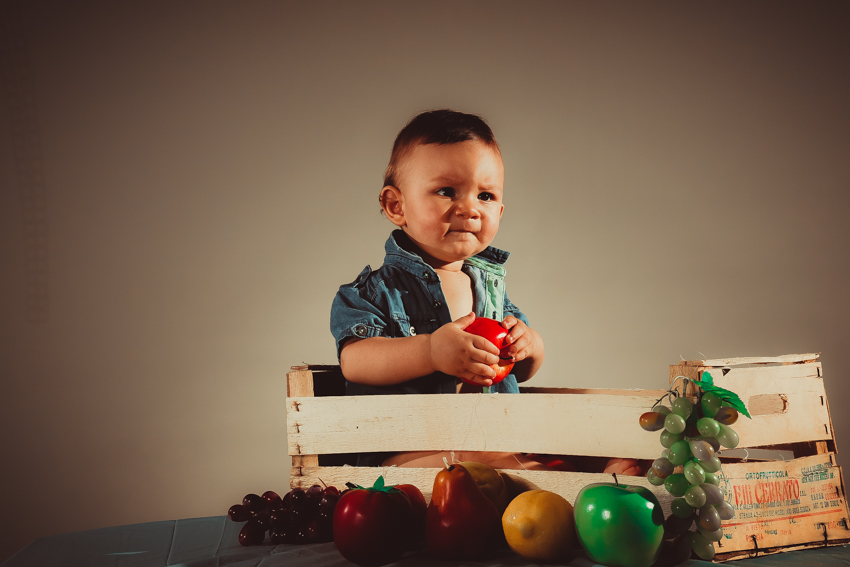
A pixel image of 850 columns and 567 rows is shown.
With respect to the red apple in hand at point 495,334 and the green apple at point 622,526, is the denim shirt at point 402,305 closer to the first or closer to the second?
the red apple in hand at point 495,334

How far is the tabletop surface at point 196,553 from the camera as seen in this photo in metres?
0.81

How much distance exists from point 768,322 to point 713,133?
574 millimetres

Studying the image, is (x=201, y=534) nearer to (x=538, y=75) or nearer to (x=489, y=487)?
(x=489, y=487)

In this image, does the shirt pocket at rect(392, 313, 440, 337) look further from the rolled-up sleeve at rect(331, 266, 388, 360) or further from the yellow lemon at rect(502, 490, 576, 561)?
the yellow lemon at rect(502, 490, 576, 561)

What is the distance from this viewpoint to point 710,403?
0.77m

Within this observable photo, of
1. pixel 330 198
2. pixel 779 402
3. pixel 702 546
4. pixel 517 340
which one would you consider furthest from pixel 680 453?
pixel 330 198

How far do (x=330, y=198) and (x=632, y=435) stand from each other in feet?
3.89

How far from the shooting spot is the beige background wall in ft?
5.35

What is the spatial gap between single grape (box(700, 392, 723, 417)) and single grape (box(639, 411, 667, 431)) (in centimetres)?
5

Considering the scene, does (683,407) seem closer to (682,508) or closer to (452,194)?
(682,508)

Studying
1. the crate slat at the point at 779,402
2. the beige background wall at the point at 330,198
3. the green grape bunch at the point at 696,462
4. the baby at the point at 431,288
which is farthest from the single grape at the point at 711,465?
the beige background wall at the point at 330,198

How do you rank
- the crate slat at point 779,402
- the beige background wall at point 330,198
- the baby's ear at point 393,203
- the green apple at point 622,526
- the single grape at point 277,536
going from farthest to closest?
1. the beige background wall at point 330,198
2. the baby's ear at point 393,203
3. the single grape at point 277,536
4. the crate slat at point 779,402
5. the green apple at point 622,526

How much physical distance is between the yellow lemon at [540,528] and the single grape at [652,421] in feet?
0.53

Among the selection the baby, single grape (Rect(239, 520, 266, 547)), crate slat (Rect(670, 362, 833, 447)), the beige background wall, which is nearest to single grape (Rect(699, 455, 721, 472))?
crate slat (Rect(670, 362, 833, 447))
